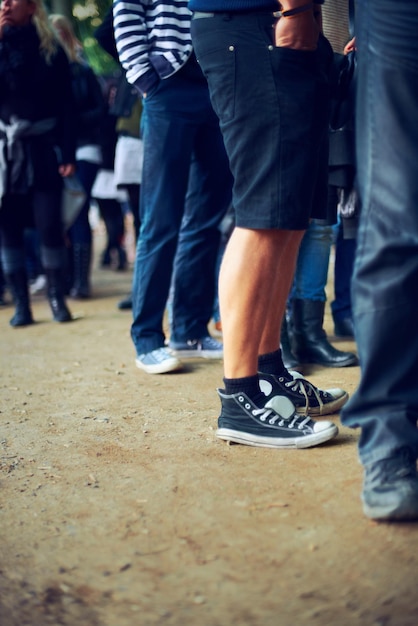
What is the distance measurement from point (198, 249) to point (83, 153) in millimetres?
3289

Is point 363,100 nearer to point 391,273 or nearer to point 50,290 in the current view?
Answer: point 391,273

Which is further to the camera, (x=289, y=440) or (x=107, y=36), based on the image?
(x=107, y=36)

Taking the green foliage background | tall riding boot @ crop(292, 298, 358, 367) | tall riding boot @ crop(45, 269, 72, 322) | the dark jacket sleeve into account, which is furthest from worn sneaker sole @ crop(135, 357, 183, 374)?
the green foliage background

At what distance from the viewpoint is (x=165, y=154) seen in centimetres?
402

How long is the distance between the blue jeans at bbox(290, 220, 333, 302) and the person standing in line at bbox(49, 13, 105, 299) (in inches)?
129

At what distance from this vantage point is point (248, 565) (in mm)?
1893

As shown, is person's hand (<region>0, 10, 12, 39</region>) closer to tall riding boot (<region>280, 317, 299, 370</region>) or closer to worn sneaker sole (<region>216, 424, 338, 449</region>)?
tall riding boot (<region>280, 317, 299, 370</region>)

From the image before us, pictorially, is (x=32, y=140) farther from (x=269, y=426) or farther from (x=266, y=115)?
(x=269, y=426)

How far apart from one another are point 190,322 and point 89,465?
1.92 meters

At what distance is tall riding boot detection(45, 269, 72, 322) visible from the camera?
6.04m

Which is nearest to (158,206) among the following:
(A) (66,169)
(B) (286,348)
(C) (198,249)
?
(C) (198,249)

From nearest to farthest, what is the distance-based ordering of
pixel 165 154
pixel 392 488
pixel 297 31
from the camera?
pixel 392 488 < pixel 297 31 < pixel 165 154

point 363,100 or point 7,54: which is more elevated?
point 363,100

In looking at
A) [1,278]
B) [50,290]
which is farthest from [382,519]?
[1,278]
